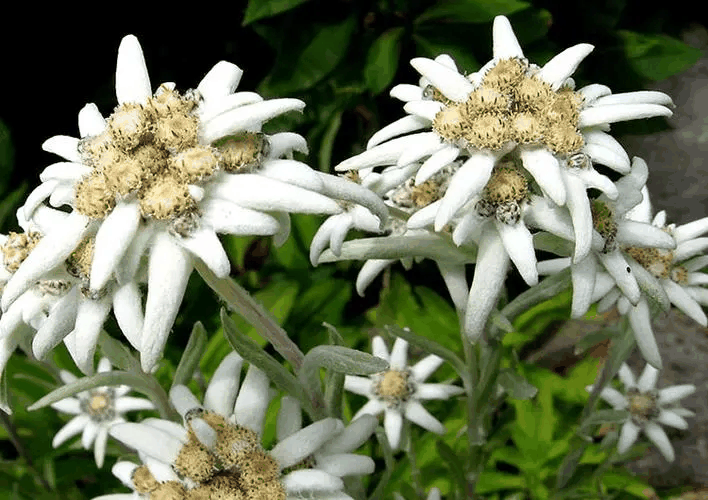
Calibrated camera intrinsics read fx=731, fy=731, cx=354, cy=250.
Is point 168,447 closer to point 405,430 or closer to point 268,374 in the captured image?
point 268,374

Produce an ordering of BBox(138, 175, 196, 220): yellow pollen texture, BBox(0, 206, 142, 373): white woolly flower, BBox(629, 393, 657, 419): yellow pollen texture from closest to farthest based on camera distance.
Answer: BBox(138, 175, 196, 220): yellow pollen texture → BBox(0, 206, 142, 373): white woolly flower → BBox(629, 393, 657, 419): yellow pollen texture

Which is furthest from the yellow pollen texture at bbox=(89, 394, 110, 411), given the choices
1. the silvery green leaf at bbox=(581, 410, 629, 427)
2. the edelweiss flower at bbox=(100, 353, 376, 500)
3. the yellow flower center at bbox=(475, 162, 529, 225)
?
the yellow flower center at bbox=(475, 162, 529, 225)

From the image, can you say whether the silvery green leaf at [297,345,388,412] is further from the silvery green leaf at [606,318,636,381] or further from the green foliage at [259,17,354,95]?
the green foliage at [259,17,354,95]

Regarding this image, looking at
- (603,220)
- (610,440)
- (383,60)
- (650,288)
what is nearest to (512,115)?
(603,220)

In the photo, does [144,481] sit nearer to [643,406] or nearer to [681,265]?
[681,265]

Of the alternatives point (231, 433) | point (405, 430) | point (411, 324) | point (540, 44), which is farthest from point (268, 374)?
point (540, 44)
